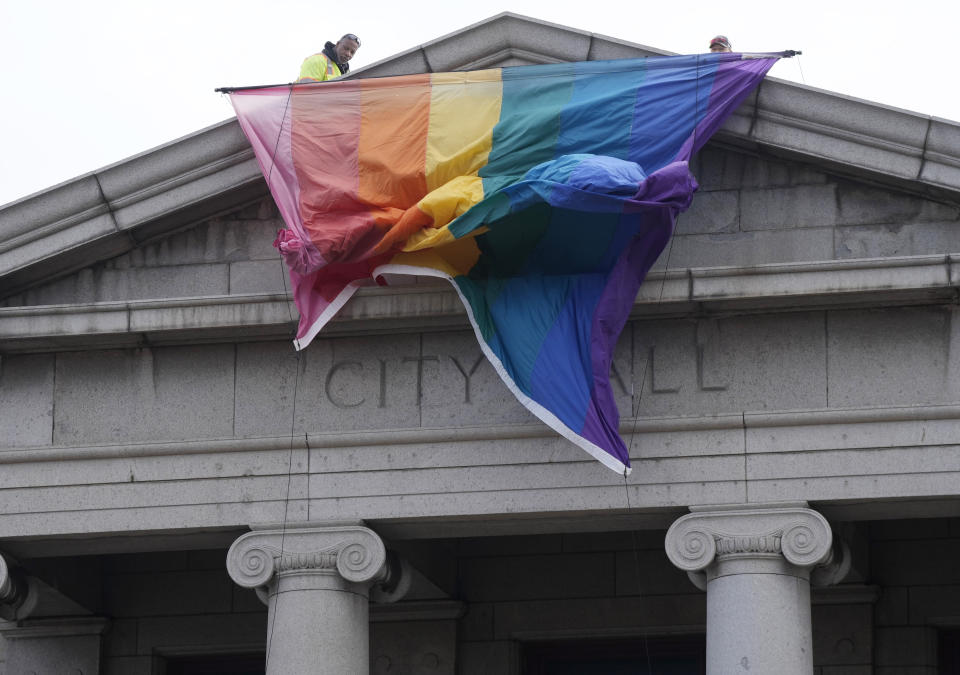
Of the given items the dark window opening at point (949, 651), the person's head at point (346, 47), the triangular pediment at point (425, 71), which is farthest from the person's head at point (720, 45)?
the dark window opening at point (949, 651)

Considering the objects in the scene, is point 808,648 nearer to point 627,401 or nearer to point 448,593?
point 627,401

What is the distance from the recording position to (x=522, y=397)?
21047 mm

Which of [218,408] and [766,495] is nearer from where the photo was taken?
[766,495]

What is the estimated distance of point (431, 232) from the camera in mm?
21156

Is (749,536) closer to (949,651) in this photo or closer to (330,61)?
(949,651)

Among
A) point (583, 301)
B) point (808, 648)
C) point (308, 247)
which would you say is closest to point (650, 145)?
point (583, 301)

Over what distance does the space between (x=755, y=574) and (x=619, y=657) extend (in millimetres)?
4854

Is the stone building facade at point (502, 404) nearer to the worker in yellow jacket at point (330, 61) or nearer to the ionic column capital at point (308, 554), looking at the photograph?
the ionic column capital at point (308, 554)

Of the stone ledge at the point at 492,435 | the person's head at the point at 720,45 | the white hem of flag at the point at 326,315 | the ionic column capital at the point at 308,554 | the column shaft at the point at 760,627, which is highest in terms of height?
the person's head at the point at 720,45

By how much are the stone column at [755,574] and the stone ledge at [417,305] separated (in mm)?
2167

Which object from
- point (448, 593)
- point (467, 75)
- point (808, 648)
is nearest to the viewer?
point (808, 648)

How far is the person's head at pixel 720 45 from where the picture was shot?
22562 mm

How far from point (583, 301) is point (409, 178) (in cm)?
224

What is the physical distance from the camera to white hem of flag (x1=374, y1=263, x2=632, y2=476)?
20625mm
